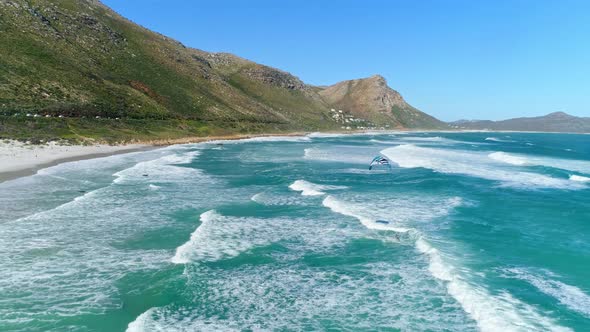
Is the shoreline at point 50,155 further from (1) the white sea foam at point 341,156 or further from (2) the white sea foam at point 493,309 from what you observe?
(2) the white sea foam at point 493,309

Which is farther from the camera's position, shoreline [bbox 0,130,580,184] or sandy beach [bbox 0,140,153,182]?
sandy beach [bbox 0,140,153,182]

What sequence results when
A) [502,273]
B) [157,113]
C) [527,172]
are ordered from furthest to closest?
[157,113]
[527,172]
[502,273]

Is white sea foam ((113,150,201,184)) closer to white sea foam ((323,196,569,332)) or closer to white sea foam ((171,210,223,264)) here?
white sea foam ((171,210,223,264))

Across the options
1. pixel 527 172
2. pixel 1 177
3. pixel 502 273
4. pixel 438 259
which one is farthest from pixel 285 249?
pixel 527 172

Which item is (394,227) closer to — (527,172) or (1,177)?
(1,177)

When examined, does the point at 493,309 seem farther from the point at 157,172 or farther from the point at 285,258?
the point at 157,172

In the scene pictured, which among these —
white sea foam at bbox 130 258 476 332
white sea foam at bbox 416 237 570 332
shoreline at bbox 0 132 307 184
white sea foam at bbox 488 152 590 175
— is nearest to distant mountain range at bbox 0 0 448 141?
shoreline at bbox 0 132 307 184
